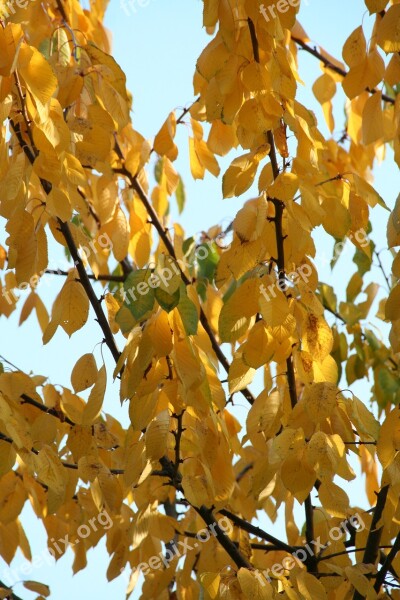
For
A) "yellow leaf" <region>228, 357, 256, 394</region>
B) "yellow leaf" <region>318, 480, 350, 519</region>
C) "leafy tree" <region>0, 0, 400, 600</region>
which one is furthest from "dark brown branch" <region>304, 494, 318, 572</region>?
"yellow leaf" <region>228, 357, 256, 394</region>

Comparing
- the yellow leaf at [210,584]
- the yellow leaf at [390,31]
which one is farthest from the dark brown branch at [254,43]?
the yellow leaf at [210,584]

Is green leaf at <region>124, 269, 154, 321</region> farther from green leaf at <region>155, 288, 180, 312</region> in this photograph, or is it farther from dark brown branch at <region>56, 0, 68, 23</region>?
dark brown branch at <region>56, 0, 68, 23</region>

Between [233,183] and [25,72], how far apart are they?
0.33m

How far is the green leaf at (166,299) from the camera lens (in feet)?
3.41

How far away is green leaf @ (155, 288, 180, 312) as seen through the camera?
104 cm

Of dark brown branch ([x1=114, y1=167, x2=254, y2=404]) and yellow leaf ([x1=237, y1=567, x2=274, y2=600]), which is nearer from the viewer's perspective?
yellow leaf ([x1=237, y1=567, x2=274, y2=600])

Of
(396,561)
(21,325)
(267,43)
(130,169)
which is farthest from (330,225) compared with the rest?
(21,325)

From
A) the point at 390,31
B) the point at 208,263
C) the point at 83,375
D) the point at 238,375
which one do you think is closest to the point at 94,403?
the point at 83,375

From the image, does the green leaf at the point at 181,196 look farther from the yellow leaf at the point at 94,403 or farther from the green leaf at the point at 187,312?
the green leaf at the point at 187,312

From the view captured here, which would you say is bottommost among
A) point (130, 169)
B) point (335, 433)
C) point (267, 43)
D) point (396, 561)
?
point (396, 561)

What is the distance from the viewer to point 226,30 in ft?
3.93

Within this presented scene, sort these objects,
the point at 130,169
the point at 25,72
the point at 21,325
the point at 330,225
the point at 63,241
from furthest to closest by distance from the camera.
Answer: the point at 21,325 < the point at 130,169 < the point at 63,241 < the point at 330,225 < the point at 25,72

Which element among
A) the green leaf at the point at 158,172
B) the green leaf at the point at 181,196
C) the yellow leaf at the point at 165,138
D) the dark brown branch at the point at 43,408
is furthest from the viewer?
the green leaf at the point at 181,196

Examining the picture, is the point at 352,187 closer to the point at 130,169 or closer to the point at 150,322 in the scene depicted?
the point at 150,322
